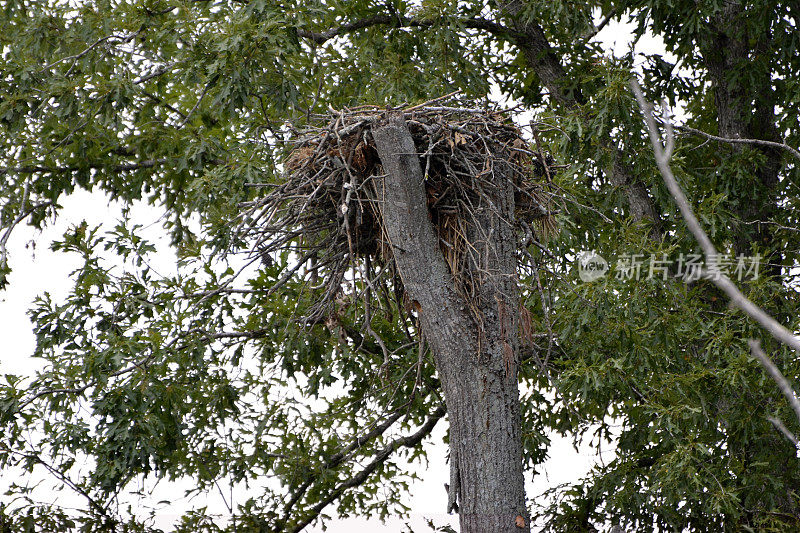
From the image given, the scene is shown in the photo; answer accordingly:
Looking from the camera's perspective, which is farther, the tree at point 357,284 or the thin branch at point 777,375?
the tree at point 357,284

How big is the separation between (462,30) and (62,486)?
5261mm

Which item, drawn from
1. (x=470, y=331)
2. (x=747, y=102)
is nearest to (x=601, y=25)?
(x=747, y=102)

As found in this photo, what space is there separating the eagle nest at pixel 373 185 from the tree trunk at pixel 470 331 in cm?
9

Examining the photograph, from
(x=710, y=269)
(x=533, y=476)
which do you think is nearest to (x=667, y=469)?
(x=533, y=476)

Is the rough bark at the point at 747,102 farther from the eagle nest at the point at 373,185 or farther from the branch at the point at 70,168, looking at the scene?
the branch at the point at 70,168

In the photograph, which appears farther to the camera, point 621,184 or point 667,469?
point 621,184

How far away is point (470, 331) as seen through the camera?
464cm

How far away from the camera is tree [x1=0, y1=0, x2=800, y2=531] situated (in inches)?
276

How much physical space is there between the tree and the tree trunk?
1.62m

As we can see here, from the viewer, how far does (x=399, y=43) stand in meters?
8.66

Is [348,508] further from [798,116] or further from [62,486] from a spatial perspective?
[798,116]

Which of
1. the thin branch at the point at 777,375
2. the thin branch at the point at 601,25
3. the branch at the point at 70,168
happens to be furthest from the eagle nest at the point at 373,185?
the thin branch at the point at 601,25

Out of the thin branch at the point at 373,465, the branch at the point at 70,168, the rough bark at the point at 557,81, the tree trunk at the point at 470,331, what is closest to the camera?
the tree trunk at the point at 470,331

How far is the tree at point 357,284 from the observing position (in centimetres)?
701
